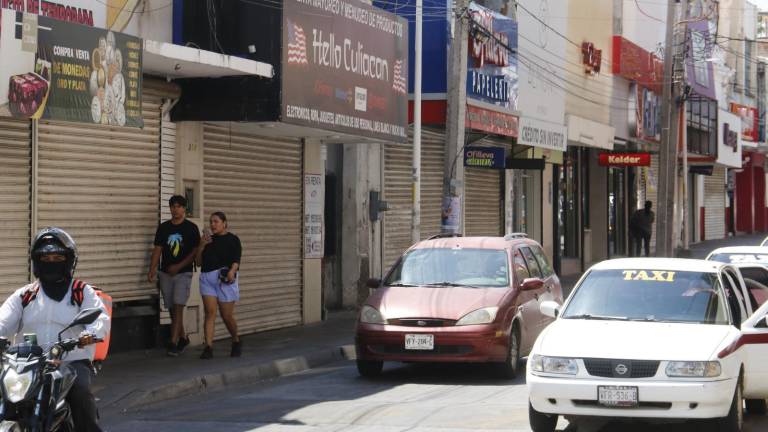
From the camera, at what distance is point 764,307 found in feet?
34.9

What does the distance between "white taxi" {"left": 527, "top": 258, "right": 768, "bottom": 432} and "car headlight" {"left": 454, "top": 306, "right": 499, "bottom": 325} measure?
2786 millimetres

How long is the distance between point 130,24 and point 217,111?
1.68m

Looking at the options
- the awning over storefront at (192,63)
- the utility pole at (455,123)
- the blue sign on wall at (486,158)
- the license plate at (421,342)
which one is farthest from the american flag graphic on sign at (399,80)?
the license plate at (421,342)

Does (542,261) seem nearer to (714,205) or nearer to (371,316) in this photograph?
(371,316)

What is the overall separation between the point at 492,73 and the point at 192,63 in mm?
12452

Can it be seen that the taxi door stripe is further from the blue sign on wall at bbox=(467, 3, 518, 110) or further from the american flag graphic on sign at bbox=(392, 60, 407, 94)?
the blue sign on wall at bbox=(467, 3, 518, 110)

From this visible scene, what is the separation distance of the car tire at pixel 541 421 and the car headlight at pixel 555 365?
1.13 ft

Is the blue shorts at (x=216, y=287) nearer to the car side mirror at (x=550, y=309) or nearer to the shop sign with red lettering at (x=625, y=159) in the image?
the car side mirror at (x=550, y=309)

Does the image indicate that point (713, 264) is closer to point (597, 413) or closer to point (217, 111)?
point (597, 413)

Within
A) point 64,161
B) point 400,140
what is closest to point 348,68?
point 400,140

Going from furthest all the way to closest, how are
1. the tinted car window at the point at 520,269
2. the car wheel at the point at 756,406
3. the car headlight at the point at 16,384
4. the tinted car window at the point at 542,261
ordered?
1. the tinted car window at the point at 542,261
2. the tinted car window at the point at 520,269
3. the car wheel at the point at 756,406
4. the car headlight at the point at 16,384

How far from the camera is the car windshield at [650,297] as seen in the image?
10.5m

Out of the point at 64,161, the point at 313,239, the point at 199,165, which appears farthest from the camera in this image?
the point at 313,239

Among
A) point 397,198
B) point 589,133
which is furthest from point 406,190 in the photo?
point 589,133
